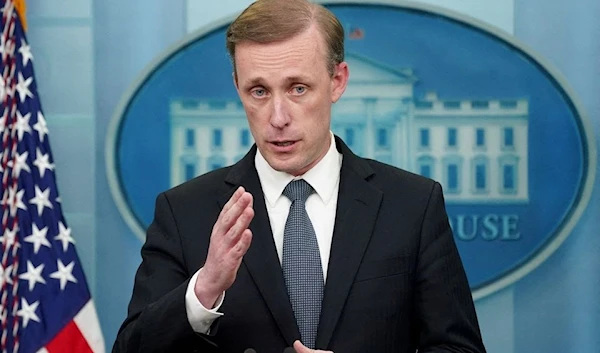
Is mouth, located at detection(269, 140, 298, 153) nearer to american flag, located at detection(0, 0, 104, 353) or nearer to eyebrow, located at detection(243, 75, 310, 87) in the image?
eyebrow, located at detection(243, 75, 310, 87)

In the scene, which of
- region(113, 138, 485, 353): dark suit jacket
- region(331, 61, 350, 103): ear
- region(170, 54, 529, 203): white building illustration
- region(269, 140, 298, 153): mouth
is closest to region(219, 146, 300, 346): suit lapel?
region(113, 138, 485, 353): dark suit jacket

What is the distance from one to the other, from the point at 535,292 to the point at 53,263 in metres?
1.59

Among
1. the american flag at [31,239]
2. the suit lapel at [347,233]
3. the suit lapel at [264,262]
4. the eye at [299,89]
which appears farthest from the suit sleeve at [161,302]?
the american flag at [31,239]

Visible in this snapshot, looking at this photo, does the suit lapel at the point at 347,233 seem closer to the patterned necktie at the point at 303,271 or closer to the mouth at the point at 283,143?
the patterned necktie at the point at 303,271

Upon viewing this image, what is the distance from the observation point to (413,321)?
2.07 m

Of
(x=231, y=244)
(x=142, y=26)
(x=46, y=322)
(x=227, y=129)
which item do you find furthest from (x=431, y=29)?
(x=231, y=244)

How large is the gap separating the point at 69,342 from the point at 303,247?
157 cm

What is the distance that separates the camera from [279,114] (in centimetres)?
200

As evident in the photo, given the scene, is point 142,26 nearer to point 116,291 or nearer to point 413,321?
point 116,291

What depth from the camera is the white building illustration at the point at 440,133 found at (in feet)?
11.2

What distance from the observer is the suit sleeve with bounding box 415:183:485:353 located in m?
2.00

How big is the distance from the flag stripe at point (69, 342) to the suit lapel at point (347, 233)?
1533 millimetres

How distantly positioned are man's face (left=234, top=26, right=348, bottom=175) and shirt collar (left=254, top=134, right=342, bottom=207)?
0.06 m

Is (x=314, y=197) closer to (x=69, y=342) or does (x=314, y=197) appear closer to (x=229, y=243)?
(x=229, y=243)
